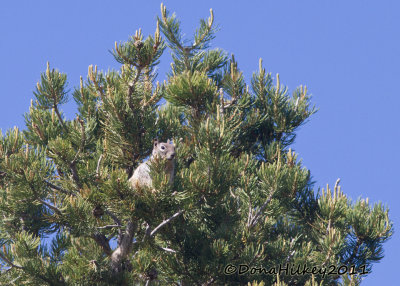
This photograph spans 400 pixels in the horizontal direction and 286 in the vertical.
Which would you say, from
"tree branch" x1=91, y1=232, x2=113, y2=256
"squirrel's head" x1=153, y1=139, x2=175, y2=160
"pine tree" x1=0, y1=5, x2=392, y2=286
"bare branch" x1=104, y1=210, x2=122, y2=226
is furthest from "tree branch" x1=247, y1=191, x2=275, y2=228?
"tree branch" x1=91, y1=232, x2=113, y2=256

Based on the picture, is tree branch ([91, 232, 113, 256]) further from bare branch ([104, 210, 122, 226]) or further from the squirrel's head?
the squirrel's head

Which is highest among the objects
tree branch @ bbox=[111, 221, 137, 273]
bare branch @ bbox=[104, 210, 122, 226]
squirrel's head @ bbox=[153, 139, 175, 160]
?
squirrel's head @ bbox=[153, 139, 175, 160]

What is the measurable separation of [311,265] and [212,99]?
302 centimetres

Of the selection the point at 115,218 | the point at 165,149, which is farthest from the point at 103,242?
the point at 165,149

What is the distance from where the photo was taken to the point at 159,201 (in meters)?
7.96

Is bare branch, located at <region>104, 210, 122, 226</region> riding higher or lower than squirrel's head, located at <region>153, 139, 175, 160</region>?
lower

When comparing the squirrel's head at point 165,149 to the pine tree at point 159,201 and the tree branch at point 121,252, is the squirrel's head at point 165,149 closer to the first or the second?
the pine tree at point 159,201

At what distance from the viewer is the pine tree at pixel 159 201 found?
27.0 feet

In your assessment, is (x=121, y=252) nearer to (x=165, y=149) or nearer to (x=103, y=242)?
(x=103, y=242)

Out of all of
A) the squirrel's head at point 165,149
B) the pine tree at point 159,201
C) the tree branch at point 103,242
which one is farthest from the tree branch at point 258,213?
the tree branch at point 103,242

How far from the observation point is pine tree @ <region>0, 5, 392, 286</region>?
8.23 metres

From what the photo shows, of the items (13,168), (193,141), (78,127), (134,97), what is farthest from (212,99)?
(13,168)

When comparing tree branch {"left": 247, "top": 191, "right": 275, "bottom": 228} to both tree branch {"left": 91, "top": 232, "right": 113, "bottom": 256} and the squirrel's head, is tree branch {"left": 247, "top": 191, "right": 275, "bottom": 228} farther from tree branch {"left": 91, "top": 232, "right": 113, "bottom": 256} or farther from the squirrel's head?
tree branch {"left": 91, "top": 232, "right": 113, "bottom": 256}

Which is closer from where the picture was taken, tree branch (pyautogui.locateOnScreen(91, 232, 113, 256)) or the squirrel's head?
the squirrel's head
